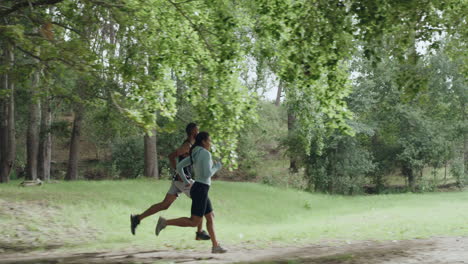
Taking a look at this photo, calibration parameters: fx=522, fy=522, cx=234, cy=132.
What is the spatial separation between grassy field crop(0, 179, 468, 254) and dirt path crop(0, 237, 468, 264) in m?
1.21

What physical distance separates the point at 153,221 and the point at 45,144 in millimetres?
12664

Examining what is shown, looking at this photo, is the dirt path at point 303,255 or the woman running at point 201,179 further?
the woman running at point 201,179

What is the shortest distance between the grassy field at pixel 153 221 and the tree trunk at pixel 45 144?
3.29m

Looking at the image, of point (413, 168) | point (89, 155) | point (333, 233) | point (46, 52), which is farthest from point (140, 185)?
point (89, 155)

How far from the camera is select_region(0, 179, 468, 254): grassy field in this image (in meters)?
12.2

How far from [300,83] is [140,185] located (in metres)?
13.6

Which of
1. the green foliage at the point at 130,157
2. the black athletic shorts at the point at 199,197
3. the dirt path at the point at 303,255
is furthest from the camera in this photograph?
the green foliage at the point at 130,157

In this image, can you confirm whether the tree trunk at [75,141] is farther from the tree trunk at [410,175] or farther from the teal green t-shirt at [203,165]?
the tree trunk at [410,175]

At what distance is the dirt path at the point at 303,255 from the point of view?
8445 mm

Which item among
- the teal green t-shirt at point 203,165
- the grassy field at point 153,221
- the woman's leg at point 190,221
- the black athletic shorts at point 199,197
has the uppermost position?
the teal green t-shirt at point 203,165

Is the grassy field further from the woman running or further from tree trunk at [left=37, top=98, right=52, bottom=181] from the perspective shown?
tree trunk at [left=37, top=98, right=52, bottom=181]

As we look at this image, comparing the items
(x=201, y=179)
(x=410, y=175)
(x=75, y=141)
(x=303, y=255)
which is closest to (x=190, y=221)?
(x=201, y=179)

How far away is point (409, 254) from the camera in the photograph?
9117mm

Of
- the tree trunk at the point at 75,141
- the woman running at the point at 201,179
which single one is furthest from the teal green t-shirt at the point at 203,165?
the tree trunk at the point at 75,141
